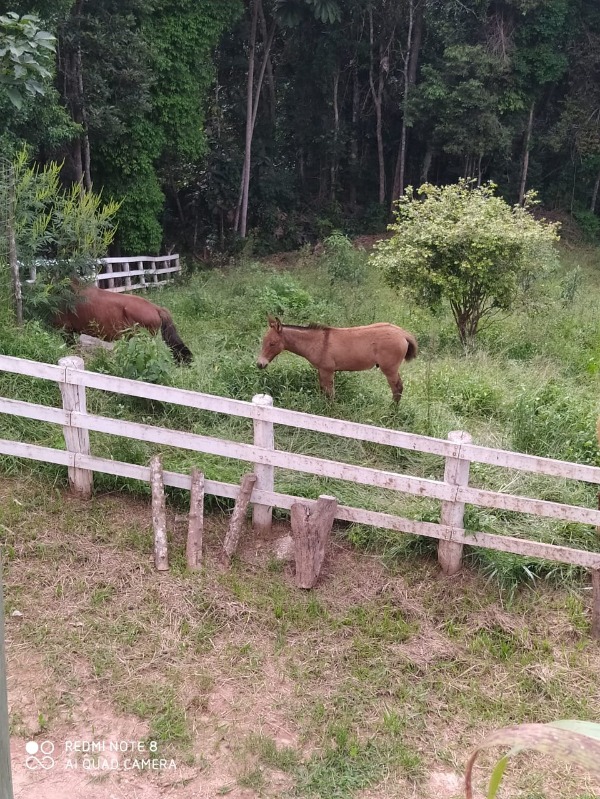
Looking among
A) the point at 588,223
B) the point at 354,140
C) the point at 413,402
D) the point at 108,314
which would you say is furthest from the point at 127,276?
the point at 588,223

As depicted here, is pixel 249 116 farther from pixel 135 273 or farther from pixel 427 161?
pixel 135 273

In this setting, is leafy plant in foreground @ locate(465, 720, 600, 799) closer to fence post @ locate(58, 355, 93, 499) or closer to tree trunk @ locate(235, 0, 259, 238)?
fence post @ locate(58, 355, 93, 499)

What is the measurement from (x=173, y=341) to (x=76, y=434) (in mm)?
3286

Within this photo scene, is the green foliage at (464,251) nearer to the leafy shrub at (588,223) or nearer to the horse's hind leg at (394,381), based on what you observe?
the horse's hind leg at (394,381)

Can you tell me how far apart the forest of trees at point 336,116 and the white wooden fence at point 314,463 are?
491 inches

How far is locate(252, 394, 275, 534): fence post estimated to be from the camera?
4.87 metres

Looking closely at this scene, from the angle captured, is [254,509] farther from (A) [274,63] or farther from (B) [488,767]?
(A) [274,63]

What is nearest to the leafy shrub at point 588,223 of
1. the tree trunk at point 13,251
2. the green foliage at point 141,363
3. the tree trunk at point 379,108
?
the tree trunk at point 379,108

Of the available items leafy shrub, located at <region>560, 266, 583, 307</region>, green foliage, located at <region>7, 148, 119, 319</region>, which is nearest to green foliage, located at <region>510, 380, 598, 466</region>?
green foliage, located at <region>7, 148, 119, 319</region>

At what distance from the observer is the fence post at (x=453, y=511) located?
4.54 meters

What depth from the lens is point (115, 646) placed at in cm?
399

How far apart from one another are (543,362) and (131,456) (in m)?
6.33

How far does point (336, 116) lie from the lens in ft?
82.5

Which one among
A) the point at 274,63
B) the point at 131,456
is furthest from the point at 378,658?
the point at 274,63
